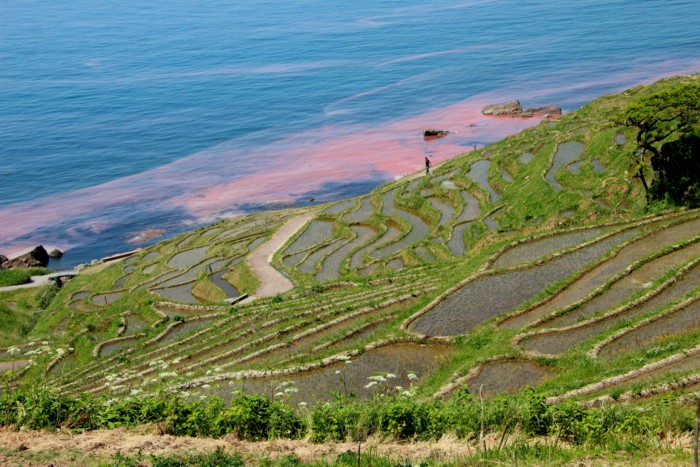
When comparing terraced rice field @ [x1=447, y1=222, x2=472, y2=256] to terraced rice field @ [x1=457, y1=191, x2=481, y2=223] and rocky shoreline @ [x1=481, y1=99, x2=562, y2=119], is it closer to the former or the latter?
terraced rice field @ [x1=457, y1=191, x2=481, y2=223]

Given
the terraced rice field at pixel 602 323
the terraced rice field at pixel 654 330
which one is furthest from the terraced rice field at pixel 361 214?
the terraced rice field at pixel 654 330

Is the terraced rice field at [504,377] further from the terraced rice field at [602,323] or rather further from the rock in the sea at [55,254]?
the rock in the sea at [55,254]

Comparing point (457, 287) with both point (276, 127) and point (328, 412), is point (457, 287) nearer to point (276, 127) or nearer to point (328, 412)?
point (328, 412)

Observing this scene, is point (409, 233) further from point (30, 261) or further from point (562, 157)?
point (30, 261)

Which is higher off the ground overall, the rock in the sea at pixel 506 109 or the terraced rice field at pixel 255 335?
the rock in the sea at pixel 506 109

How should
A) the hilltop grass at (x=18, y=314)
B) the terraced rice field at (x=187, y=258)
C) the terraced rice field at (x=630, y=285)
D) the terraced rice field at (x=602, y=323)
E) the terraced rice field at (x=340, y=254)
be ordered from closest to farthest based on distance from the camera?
1. the terraced rice field at (x=602, y=323)
2. the terraced rice field at (x=630, y=285)
3. the terraced rice field at (x=340, y=254)
4. the hilltop grass at (x=18, y=314)
5. the terraced rice field at (x=187, y=258)
